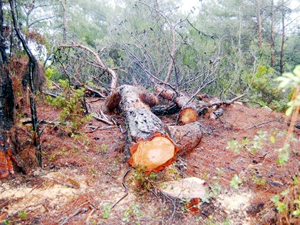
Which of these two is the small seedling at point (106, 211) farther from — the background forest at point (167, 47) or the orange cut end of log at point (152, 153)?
the background forest at point (167, 47)

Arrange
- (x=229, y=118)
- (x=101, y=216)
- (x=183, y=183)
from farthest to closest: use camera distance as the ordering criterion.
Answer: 1. (x=229, y=118)
2. (x=183, y=183)
3. (x=101, y=216)

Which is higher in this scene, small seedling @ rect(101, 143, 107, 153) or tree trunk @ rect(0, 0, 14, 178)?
tree trunk @ rect(0, 0, 14, 178)

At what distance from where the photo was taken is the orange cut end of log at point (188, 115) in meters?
4.70

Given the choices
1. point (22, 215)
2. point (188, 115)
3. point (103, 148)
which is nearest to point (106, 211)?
point (22, 215)

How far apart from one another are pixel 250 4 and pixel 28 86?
13194mm

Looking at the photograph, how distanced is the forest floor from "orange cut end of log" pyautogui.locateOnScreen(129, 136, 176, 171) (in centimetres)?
16

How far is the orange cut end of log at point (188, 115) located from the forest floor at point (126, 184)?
0.79m

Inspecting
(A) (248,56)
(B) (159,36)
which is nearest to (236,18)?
(A) (248,56)

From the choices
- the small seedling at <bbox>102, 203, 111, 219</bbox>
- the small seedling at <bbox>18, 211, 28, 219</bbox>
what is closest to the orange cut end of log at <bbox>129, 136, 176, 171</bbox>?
the small seedling at <bbox>102, 203, 111, 219</bbox>

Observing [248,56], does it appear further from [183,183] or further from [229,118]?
[183,183]

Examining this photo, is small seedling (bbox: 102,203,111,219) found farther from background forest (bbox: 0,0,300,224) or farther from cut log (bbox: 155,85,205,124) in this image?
cut log (bbox: 155,85,205,124)

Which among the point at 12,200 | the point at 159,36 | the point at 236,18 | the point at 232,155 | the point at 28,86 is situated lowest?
the point at 232,155

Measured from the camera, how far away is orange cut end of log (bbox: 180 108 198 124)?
470 centimetres

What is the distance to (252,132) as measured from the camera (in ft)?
15.1
